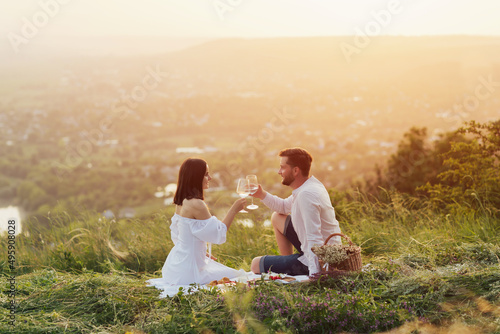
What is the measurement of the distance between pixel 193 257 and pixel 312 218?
1.16 meters

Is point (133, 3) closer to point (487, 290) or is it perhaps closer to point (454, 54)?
point (454, 54)

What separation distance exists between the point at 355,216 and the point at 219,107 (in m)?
29.4

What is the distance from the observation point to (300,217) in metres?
3.91

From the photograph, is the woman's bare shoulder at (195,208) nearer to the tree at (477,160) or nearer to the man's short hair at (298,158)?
the man's short hair at (298,158)

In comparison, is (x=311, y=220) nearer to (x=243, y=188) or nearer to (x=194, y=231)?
(x=243, y=188)

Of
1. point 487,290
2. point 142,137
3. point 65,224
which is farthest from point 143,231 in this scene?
point 142,137

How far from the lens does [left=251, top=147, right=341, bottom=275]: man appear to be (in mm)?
3750

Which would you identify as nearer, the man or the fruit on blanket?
the man

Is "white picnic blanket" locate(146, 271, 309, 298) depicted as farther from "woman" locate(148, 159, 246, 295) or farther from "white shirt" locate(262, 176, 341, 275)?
"white shirt" locate(262, 176, 341, 275)
